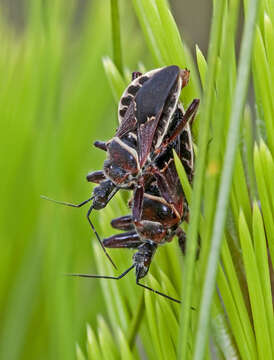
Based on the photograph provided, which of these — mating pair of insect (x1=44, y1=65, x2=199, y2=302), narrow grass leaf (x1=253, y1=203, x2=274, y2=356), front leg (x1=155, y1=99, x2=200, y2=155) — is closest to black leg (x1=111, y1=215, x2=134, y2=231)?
A: mating pair of insect (x1=44, y1=65, x2=199, y2=302)

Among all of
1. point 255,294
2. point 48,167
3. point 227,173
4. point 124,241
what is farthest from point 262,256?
point 48,167

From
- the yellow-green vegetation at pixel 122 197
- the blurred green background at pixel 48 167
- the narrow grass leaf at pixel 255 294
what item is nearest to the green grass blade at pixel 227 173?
the yellow-green vegetation at pixel 122 197

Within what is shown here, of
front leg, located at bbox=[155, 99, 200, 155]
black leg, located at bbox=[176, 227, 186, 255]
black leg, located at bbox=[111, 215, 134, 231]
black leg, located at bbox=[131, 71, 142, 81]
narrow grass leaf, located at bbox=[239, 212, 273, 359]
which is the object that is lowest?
narrow grass leaf, located at bbox=[239, 212, 273, 359]

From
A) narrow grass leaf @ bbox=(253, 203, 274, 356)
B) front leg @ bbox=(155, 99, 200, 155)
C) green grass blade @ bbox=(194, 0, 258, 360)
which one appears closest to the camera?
green grass blade @ bbox=(194, 0, 258, 360)

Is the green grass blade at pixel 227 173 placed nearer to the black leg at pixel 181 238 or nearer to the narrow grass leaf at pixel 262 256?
the narrow grass leaf at pixel 262 256

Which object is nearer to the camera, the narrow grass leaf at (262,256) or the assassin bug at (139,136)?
the narrow grass leaf at (262,256)

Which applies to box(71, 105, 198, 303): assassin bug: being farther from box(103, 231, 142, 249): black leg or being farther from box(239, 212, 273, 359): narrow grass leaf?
box(239, 212, 273, 359): narrow grass leaf

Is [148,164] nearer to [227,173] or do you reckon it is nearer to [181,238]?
[181,238]
